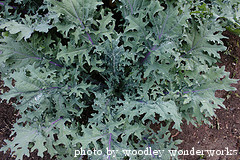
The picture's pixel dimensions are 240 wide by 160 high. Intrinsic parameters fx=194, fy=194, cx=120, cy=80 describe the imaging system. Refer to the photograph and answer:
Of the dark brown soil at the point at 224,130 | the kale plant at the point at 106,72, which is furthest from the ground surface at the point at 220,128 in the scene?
the kale plant at the point at 106,72

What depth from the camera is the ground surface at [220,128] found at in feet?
10.9

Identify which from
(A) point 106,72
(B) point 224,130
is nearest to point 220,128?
(B) point 224,130

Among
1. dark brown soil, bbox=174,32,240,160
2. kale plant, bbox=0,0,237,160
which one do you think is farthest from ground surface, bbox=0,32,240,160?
kale plant, bbox=0,0,237,160

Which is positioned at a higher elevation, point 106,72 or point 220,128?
point 106,72

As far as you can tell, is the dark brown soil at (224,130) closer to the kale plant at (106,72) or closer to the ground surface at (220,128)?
the ground surface at (220,128)

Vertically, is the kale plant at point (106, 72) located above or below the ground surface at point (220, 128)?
above

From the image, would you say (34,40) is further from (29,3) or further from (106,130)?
(106,130)

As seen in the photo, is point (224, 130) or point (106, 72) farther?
point (224, 130)

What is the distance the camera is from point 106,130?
228cm

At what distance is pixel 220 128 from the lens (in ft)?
11.3

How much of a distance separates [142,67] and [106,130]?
0.98 m

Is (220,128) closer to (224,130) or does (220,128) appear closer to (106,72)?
(224,130)

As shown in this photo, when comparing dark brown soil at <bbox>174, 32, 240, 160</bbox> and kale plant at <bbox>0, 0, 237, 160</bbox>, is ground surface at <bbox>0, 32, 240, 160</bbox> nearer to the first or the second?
dark brown soil at <bbox>174, 32, 240, 160</bbox>

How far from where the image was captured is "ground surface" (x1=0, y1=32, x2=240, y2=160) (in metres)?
3.33
